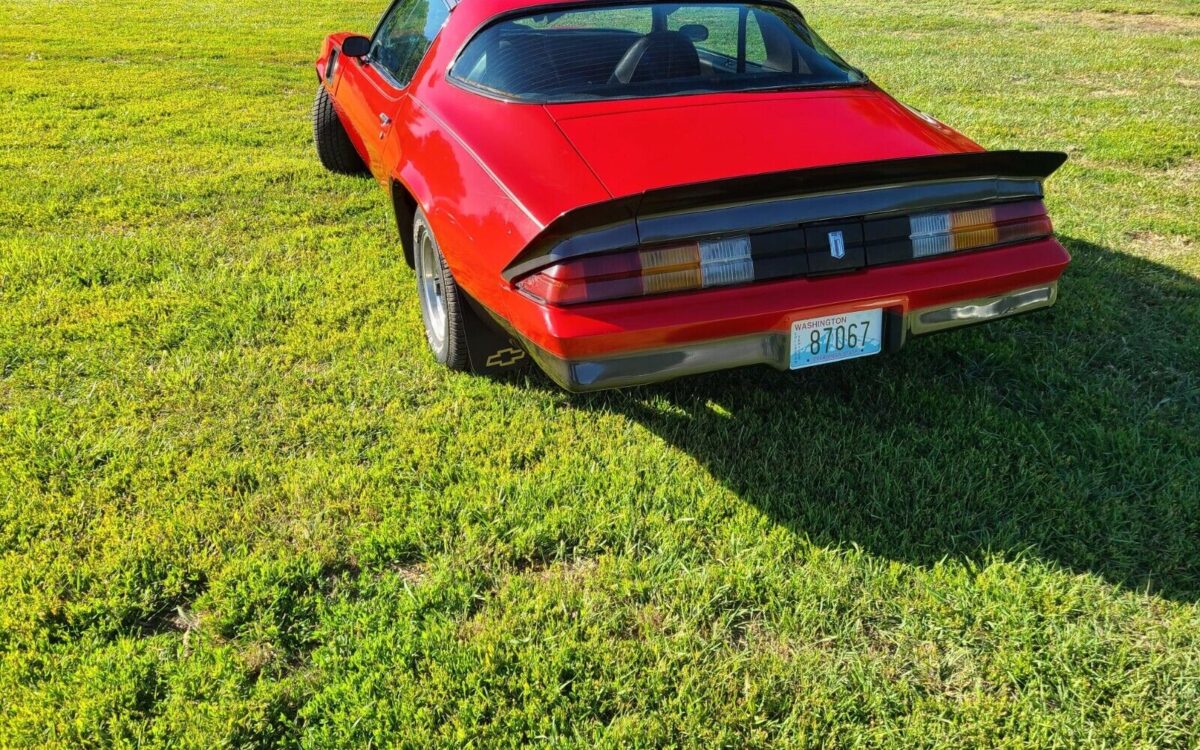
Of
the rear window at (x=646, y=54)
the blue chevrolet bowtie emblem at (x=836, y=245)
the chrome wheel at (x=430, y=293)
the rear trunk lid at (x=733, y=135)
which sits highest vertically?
the rear window at (x=646, y=54)

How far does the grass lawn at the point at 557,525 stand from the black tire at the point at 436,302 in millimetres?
116

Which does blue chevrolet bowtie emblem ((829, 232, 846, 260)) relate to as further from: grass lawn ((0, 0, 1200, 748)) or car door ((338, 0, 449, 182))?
car door ((338, 0, 449, 182))

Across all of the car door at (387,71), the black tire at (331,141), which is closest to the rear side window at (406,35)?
the car door at (387,71)

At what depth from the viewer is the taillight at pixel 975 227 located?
7.91ft

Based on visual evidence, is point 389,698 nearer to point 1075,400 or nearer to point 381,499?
point 381,499

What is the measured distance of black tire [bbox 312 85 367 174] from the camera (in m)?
5.35

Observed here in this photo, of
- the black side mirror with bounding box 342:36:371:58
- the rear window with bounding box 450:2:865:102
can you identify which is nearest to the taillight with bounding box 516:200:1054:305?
the rear window with bounding box 450:2:865:102

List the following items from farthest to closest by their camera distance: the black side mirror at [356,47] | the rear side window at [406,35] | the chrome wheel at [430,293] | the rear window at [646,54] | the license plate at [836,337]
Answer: the black side mirror at [356,47]
the rear side window at [406,35]
the chrome wheel at [430,293]
the rear window at [646,54]
the license plate at [836,337]

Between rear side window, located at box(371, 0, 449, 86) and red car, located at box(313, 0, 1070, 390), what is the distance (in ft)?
1.08

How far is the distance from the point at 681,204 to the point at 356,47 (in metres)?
2.84

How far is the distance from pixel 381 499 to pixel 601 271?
0.98 metres

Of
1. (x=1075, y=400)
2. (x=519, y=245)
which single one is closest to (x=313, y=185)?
(x=519, y=245)

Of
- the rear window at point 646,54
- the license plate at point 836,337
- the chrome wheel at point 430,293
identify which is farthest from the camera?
the chrome wheel at point 430,293

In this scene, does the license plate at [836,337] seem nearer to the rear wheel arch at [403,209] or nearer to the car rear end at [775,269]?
the car rear end at [775,269]
